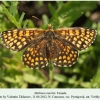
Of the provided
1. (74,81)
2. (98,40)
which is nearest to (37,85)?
(74,81)

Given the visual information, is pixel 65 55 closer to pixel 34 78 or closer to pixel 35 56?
pixel 35 56

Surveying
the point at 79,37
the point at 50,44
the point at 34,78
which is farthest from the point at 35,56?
the point at 34,78

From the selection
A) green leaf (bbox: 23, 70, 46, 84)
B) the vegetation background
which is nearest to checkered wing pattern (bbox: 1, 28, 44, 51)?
the vegetation background

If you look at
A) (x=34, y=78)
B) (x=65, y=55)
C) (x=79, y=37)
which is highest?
(x=79, y=37)

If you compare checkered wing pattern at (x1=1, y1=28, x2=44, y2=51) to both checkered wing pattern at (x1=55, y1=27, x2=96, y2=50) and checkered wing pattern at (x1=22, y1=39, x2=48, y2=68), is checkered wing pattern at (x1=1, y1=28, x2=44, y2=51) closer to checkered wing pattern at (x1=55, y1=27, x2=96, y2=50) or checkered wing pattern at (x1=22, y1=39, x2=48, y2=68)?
checkered wing pattern at (x1=22, y1=39, x2=48, y2=68)

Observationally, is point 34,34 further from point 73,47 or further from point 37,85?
point 37,85
